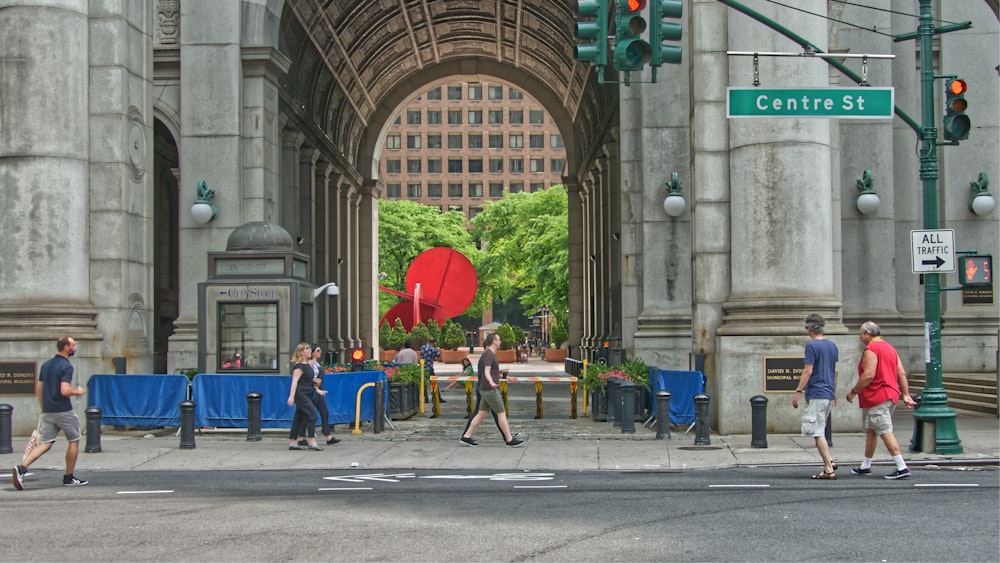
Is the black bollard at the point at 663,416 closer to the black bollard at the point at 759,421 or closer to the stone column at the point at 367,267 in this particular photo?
the black bollard at the point at 759,421

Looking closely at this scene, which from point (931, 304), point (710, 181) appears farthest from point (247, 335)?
point (931, 304)

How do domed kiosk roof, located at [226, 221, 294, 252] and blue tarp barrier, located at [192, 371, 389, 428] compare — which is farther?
domed kiosk roof, located at [226, 221, 294, 252]

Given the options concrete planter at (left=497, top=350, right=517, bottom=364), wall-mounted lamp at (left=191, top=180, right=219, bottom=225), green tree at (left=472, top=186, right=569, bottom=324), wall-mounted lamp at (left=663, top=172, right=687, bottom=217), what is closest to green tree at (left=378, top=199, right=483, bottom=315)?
green tree at (left=472, top=186, right=569, bottom=324)

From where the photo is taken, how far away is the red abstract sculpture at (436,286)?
79.8m

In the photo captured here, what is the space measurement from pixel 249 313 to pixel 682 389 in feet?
27.0

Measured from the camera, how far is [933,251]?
17.1m

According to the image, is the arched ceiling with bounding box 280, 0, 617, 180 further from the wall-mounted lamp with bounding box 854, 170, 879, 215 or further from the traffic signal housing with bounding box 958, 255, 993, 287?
the traffic signal housing with bounding box 958, 255, 993, 287

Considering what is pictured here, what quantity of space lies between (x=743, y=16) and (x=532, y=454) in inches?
347

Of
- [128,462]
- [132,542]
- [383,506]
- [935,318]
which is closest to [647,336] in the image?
[935,318]

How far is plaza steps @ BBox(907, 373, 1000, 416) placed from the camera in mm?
23814

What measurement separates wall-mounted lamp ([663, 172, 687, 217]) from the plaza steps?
22.1 feet

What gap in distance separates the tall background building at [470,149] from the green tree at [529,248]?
30999mm

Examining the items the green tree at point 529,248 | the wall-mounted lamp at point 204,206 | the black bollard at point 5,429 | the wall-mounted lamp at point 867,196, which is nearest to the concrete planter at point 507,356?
the green tree at point 529,248

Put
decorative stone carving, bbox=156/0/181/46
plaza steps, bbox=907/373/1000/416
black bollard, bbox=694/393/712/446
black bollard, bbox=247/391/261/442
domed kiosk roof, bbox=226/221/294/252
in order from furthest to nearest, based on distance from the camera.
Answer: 1. decorative stone carving, bbox=156/0/181/46
2. plaza steps, bbox=907/373/1000/416
3. domed kiosk roof, bbox=226/221/294/252
4. black bollard, bbox=247/391/261/442
5. black bollard, bbox=694/393/712/446
